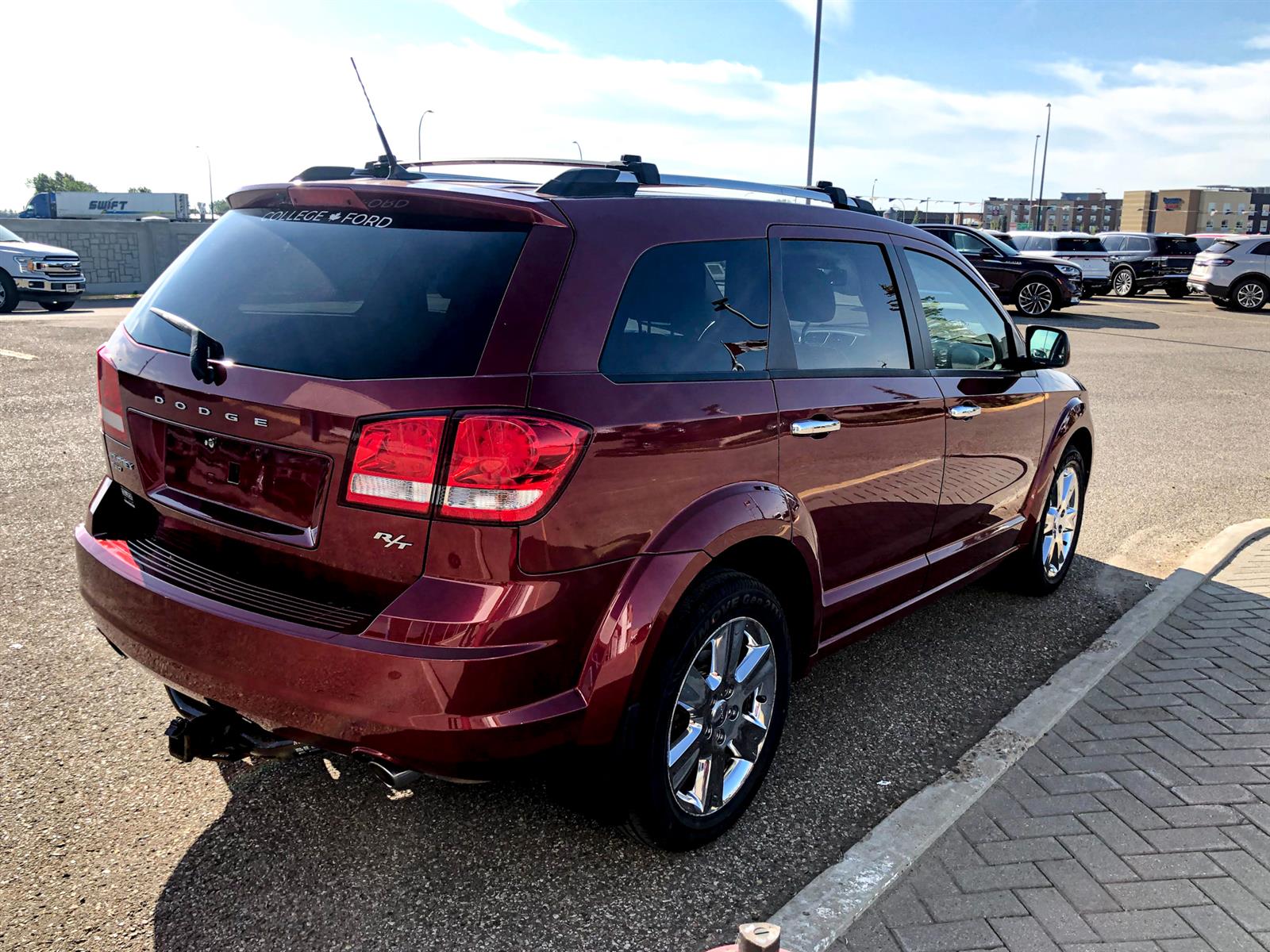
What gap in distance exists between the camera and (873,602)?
3738 millimetres

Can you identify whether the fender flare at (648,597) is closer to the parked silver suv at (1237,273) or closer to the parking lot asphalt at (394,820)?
the parking lot asphalt at (394,820)

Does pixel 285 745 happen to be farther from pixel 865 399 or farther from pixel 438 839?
pixel 865 399

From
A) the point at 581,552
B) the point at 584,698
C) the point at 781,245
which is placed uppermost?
the point at 781,245

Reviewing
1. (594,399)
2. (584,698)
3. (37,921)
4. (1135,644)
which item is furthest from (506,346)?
(1135,644)

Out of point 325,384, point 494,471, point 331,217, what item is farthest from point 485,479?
point 331,217

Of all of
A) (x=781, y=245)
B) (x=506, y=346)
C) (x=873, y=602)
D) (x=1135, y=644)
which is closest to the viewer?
(x=506, y=346)

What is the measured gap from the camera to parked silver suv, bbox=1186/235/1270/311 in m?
26.4

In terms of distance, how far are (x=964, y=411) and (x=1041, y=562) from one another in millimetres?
1454

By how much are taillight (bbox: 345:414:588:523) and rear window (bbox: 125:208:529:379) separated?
0.14 m

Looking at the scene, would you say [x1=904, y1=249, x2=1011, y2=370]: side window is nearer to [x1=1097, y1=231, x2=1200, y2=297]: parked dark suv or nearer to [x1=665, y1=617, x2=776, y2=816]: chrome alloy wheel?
[x1=665, y1=617, x2=776, y2=816]: chrome alloy wheel

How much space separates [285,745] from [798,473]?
1.62 m

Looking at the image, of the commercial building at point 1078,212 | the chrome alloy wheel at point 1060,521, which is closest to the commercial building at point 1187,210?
the commercial building at point 1078,212

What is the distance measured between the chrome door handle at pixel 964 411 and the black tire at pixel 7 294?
20105mm

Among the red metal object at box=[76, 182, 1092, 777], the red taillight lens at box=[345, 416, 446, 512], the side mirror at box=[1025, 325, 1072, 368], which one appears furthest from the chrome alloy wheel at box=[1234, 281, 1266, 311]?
the red taillight lens at box=[345, 416, 446, 512]
